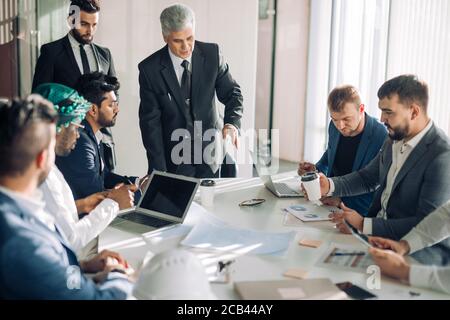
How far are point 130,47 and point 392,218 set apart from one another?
3.11m

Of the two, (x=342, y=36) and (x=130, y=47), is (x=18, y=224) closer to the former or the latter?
(x=130, y=47)

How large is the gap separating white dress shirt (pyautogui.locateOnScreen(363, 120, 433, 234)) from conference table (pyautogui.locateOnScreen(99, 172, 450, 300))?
0.27 metres

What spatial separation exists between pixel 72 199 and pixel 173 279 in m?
0.97

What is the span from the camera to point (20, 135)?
51.9 inches

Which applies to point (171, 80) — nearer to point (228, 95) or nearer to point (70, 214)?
point (228, 95)

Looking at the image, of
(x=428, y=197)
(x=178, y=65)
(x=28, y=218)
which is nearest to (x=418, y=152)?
(x=428, y=197)

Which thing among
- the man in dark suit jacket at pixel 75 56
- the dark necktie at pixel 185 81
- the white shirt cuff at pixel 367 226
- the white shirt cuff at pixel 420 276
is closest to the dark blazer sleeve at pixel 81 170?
the man in dark suit jacket at pixel 75 56

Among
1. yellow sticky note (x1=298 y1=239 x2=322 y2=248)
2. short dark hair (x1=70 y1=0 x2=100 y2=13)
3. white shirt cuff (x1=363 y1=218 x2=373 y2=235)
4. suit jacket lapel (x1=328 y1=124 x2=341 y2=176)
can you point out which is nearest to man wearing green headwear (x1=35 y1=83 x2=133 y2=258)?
yellow sticky note (x1=298 y1=239 x2=322 y2=248)

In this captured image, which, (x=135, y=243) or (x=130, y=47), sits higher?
(x=130, y=47)

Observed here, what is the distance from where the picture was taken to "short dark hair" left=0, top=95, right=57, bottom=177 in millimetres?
1310

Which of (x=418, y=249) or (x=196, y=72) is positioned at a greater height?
(x=196, y=72)

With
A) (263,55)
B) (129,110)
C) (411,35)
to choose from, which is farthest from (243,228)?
(263,55)

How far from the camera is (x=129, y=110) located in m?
4.63

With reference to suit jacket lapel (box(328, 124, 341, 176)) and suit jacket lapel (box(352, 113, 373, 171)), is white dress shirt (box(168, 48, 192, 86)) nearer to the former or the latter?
suit jacket lapel (box(328, 124, 341, 176))
